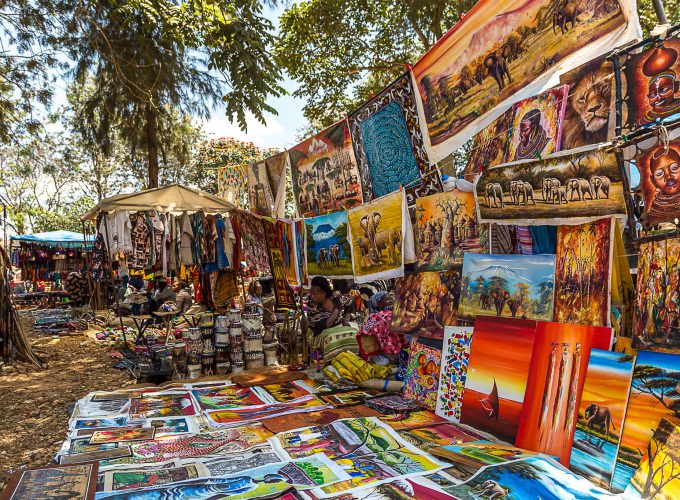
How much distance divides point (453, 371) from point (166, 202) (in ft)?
13.1

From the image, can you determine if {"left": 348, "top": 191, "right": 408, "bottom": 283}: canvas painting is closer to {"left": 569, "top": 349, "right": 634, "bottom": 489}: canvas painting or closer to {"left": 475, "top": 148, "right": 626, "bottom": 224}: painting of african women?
{"left": 475, "top": 148, "right": 626, "bottom": 224}: painting of african women

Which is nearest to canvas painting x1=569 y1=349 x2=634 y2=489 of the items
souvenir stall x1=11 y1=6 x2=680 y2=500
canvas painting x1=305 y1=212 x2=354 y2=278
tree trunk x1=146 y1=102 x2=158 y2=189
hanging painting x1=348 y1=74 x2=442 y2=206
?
souvenir stall x1=11 y1=6 x2=680 y2=500

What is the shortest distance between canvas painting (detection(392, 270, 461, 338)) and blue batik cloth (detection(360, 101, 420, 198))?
2.29 feet

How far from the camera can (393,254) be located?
3445mm

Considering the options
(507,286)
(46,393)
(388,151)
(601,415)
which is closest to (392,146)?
(388,151)

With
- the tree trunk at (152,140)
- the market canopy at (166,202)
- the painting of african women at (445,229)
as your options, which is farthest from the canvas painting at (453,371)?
the tree trunk at (152,140)

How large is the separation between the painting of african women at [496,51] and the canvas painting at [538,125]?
0.31m

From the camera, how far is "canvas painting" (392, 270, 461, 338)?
3248 millimetres

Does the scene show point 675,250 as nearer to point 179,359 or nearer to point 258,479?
point 258,479

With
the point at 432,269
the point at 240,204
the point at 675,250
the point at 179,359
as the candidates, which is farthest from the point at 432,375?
the point at 240,204

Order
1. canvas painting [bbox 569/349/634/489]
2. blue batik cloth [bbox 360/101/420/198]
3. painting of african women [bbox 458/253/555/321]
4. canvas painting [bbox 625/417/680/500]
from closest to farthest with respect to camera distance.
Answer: canvas painting [bbox 625/417/680/500] → canvas painting [bbox 569/349/634/489] → painting of african women [bbox 458/253/555/321] → blue batik cloth [bbox 360/101/420/198]

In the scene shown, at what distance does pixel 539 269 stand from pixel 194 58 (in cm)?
829

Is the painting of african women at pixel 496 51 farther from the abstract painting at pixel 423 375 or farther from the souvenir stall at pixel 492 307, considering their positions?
the abstract painting at pixel 423 375

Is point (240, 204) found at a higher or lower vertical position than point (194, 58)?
lower
